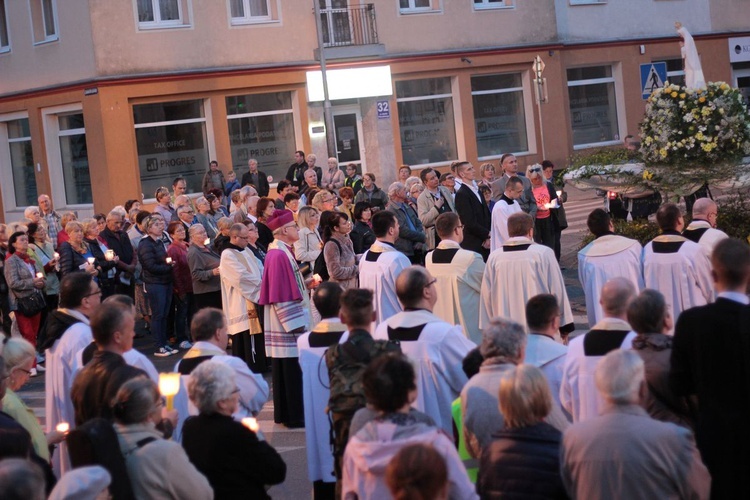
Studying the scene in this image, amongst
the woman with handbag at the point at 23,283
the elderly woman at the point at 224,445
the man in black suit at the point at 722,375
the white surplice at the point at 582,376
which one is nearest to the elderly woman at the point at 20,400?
the elderly woman at the point at 224,445

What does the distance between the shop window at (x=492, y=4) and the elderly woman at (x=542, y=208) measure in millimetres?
14182

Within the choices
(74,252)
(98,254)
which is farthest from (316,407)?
(98,254)

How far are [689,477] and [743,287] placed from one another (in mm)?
1408

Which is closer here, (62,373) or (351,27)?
(62,373)

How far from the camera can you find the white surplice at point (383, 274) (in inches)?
406

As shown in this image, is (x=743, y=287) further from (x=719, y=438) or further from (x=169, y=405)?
(x=169, y=405)

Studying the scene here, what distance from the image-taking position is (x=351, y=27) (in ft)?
94.7

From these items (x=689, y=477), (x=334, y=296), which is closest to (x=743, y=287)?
(x=689, y=477)

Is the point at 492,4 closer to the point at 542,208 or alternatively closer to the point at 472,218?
the point at 542,208

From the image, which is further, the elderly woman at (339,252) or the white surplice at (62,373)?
the elderly woman at (339,252)

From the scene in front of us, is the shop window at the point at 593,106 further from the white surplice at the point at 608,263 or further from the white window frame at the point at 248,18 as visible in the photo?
the white surplice at the point at 608,263

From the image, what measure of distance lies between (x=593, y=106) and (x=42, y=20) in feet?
53.2

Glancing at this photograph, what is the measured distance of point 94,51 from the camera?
25844 mm

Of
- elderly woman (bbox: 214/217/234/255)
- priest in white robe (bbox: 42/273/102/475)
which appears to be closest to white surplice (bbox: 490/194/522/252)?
elderly woman (bbox: 214/217/234/255)
